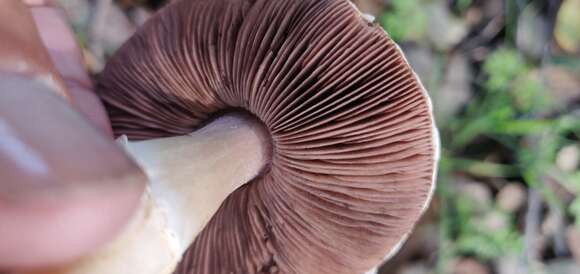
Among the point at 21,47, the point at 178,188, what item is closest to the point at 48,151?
the point at 21,47

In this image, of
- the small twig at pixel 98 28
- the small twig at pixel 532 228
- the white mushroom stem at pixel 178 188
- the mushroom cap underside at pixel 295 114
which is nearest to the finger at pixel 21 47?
the white mushroom stem at pixel 178 188

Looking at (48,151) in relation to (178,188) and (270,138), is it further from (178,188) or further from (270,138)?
(270,138)

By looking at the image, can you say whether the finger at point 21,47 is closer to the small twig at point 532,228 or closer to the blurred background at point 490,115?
the blurred background at point 490,115

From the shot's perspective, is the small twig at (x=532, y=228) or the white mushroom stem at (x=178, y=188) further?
the small twig at (x=532, y=228)

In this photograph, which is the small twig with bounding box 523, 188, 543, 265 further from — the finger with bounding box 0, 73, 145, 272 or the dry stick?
the finger with bounding box 0, 73, 145, 272

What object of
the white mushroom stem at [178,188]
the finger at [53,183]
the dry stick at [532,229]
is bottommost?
the dry stick at [532,229]

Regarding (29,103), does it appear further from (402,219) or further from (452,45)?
(452,45)

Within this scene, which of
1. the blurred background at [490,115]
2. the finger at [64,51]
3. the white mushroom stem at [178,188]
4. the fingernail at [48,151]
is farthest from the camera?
the blurred background at [490,115]
